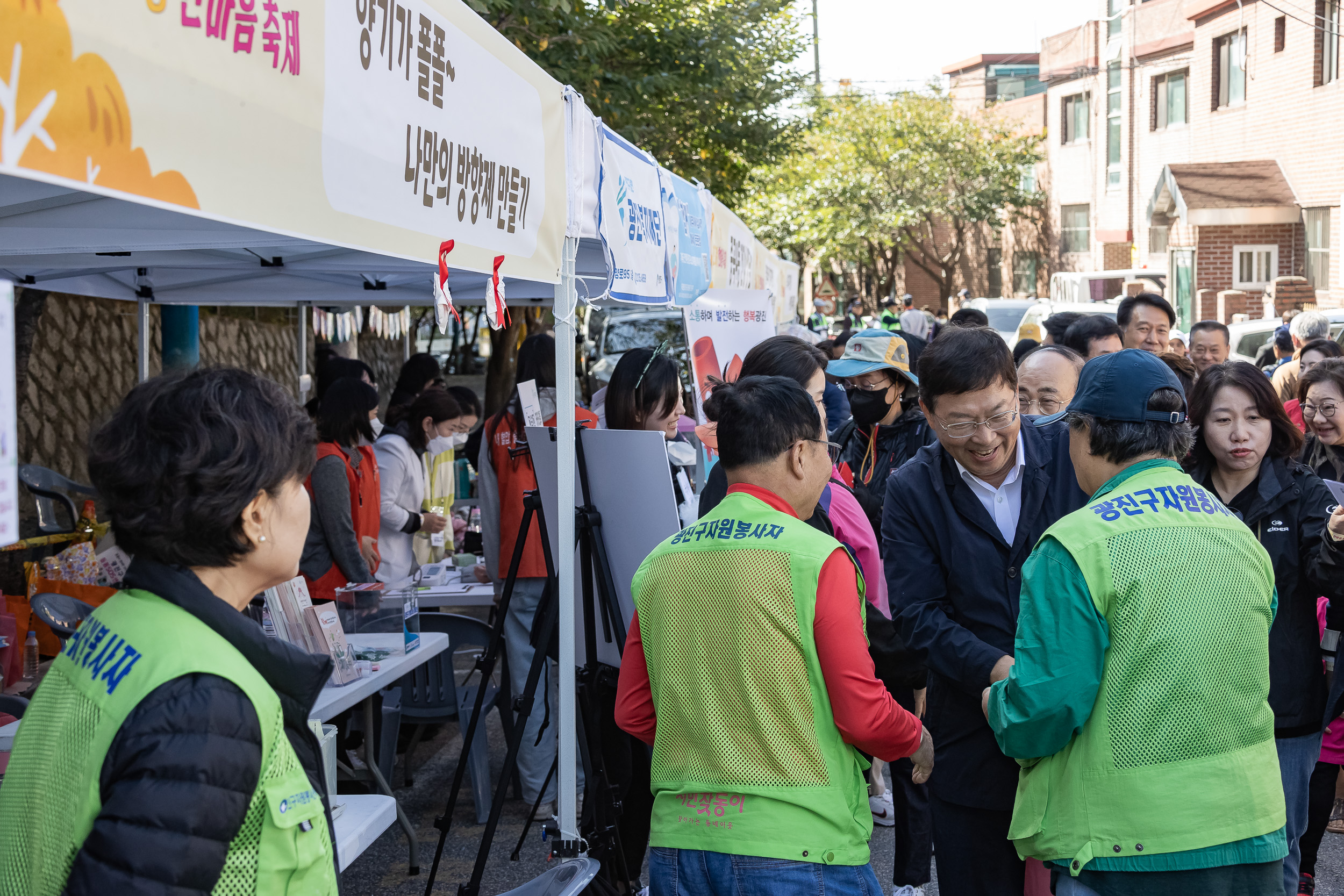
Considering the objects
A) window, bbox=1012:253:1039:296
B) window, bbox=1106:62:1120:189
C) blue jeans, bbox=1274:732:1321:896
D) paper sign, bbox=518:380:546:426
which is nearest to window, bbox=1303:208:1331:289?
window, bbox=1106:62:1120:189

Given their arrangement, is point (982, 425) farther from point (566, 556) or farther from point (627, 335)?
point (627, 335)

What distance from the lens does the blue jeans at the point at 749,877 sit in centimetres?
216

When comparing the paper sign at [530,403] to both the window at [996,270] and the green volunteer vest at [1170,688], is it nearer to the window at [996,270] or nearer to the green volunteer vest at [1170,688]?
the green volunteer vest at [1170,688]

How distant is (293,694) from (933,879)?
3.58m

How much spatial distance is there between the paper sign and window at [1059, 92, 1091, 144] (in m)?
32.4

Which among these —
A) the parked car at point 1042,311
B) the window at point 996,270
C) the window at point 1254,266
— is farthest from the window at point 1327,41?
the window at point 996,270

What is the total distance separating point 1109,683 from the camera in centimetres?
212

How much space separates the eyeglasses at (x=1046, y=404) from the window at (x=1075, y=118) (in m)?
31.8

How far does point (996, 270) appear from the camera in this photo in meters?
39.8

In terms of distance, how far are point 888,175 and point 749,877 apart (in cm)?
3519

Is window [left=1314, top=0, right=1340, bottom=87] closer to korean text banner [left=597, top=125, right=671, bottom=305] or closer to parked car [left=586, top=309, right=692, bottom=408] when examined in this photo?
parked car [left=586, top=309, right=692, bottom=408]

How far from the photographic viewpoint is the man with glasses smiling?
2703mm

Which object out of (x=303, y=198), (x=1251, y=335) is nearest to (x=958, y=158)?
(x=1251, y=335)

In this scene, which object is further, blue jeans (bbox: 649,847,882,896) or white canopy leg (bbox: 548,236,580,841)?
white canopy leg (bbox: 548,236,580,841)
